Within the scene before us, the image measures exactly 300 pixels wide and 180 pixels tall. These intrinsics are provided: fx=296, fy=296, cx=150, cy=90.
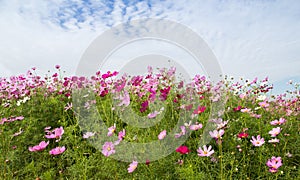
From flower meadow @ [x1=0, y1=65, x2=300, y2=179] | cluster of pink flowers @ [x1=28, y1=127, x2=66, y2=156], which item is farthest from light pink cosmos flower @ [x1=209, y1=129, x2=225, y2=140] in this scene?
cluster of pink flowers @ [x1=28, y1=127, x2=66, y2=156]

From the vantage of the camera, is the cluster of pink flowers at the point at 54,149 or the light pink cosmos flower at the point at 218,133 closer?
the light pink cosmos flower at the point at 218,133

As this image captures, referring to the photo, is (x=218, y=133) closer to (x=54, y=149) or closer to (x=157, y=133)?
(x=157, y=133)

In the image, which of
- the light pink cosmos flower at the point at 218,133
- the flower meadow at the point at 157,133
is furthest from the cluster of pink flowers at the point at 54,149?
the light pink cosmos flower at the point at 218,133

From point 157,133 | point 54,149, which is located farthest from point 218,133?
point 54,149

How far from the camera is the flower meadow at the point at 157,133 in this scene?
219cm

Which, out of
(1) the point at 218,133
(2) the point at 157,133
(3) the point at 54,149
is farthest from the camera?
(2) the point at 157,133

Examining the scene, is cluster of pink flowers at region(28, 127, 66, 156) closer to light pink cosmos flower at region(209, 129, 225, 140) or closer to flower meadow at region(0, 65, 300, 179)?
flower meadow at region(0, 65, 300, 179)

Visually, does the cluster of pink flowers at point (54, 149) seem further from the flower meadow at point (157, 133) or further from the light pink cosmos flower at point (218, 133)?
the light pink cosmos flower at point (218, 133)

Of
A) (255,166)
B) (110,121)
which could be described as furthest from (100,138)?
(255,166)

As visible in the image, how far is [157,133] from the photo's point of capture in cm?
274

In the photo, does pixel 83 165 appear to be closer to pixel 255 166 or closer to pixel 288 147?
pixel 255 166

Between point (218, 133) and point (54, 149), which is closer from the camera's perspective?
point (218, 133)

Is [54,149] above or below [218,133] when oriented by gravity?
below

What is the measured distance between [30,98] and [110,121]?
1458 millimetres
